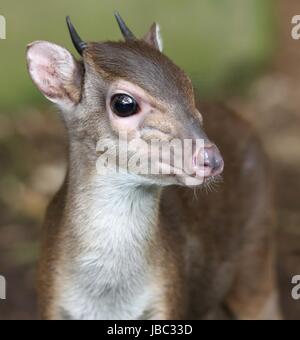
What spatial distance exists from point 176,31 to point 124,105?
4.86m

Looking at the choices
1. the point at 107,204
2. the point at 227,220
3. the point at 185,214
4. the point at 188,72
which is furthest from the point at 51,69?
the point at 188,72

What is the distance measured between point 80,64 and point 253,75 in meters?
5.24

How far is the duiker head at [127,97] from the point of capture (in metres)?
4.23

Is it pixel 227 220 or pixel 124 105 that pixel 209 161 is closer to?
pixel 124 105

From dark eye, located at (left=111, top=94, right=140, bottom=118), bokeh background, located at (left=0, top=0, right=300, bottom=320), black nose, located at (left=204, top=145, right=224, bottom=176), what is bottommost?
black nose, located at (left=204, top=145, right=224, bottom=176)

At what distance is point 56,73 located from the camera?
4.57 metres

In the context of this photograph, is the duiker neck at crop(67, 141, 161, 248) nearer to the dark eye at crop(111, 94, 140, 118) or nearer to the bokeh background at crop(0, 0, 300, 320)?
the dark eye at crop(111, 94, 140, 118)

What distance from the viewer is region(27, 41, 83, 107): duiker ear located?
14.9 feet

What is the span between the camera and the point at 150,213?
4.70 m

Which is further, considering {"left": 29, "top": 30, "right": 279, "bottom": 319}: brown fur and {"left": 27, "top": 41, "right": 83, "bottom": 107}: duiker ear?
{"left": 27, "top": 41, "right": 83, "bottom": 107}: duiker ear

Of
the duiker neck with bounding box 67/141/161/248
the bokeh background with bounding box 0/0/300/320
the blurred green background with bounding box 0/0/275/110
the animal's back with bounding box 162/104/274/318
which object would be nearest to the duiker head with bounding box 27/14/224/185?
the duiker neck with bounding box 67/141/161/248

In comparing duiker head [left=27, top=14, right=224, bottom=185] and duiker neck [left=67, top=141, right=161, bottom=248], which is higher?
duiker head [left=27, top=14, right=224, bottom=185]
